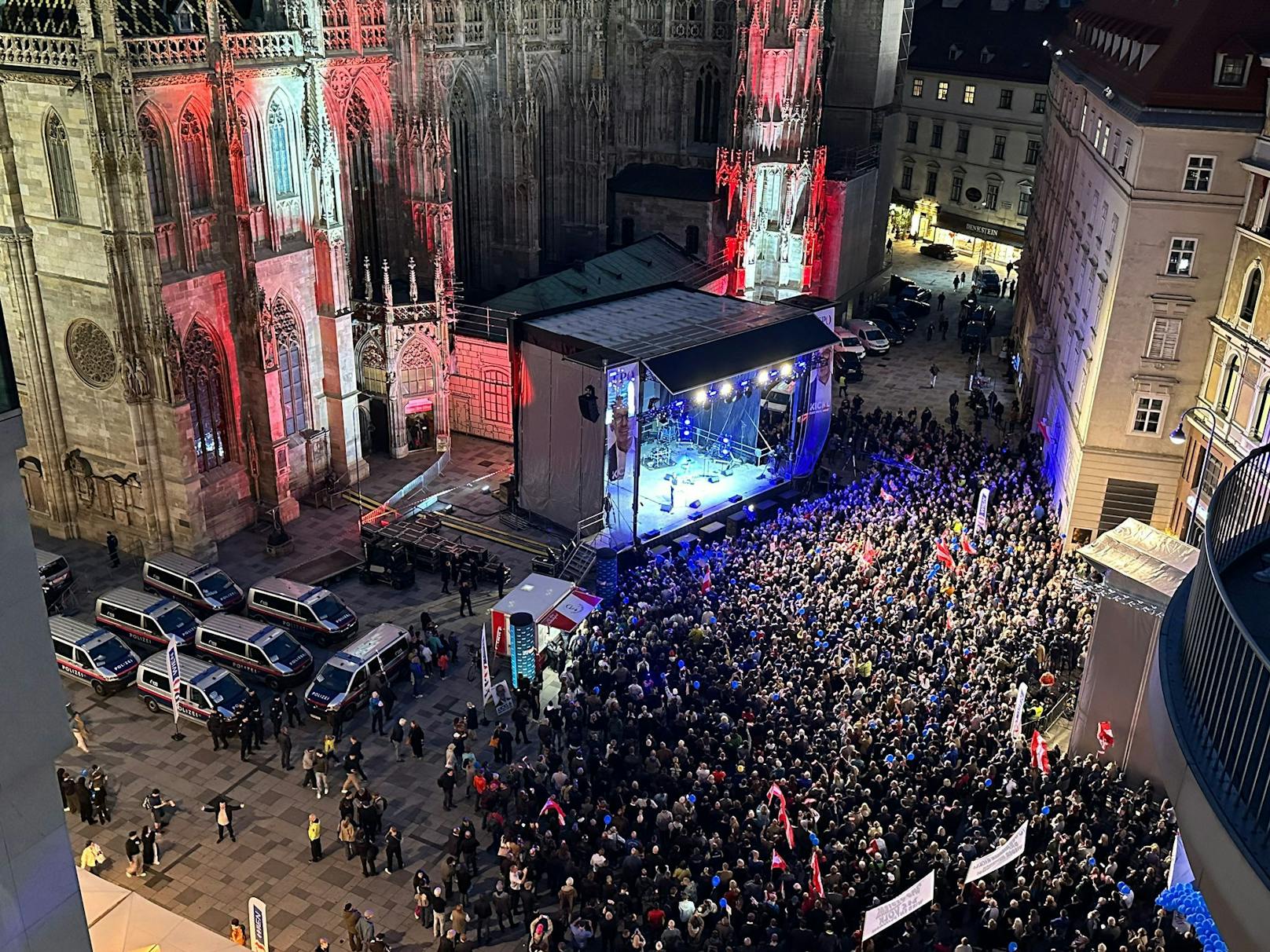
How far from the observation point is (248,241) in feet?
126

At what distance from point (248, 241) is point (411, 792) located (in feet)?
65.9

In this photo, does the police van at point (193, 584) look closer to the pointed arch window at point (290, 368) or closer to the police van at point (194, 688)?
the police van at point (194, 688)

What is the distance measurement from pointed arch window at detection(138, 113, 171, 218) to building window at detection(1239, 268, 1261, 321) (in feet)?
108

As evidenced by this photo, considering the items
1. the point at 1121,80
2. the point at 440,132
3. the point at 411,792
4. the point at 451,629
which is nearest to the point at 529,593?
the point at 451,629

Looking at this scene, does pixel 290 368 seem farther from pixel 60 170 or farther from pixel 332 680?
pixel 332 680

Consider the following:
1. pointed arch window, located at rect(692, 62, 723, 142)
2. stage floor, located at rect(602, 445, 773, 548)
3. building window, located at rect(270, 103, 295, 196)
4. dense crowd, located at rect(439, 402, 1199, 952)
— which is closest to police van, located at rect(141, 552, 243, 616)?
dense crowd, located at rect(439, 402, 1199, 952)

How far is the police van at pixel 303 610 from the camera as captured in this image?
109 feet

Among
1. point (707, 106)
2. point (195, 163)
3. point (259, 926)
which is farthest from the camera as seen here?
point (707, 106)

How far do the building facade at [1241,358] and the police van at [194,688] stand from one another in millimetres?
27007

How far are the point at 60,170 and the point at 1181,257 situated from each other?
1370 inches

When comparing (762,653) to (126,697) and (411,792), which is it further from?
(126,697)

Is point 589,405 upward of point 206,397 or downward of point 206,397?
upward

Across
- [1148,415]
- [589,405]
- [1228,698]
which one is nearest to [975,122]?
[1148,415]

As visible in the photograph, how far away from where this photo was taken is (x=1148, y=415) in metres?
38.6
